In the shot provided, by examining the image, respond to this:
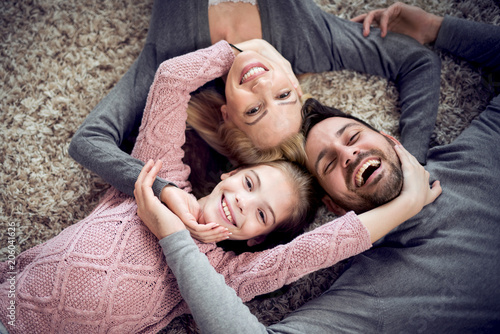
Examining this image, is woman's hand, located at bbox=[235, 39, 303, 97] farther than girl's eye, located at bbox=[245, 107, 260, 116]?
Yes

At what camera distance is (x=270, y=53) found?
1.49 meters

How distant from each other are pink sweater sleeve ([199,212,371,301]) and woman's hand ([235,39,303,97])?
24.8 inches

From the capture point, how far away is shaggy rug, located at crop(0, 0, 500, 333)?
4.86 feet

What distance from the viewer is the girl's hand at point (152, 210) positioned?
1.16m

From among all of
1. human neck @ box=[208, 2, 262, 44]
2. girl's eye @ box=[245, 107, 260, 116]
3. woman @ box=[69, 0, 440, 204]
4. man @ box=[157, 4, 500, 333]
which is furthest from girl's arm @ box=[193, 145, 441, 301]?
human neck @ box=[208, 2, 262, 44]

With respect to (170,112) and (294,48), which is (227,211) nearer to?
(170,112)

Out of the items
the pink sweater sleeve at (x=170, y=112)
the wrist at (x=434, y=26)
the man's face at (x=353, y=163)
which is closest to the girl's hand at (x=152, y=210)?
the pink sweater sleeve at (x=170, y=112)

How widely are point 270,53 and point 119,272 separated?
1.07 meters

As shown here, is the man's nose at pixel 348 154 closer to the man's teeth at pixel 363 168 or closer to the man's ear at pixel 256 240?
the man's teeth at pixel 363 168

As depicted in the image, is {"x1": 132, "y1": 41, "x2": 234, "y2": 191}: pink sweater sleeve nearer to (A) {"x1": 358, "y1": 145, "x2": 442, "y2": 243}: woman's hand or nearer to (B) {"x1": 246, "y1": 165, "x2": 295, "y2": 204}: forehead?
(B) {"x1": 246, "y1": 165, "x2": 295, "y2": 204}: forehead

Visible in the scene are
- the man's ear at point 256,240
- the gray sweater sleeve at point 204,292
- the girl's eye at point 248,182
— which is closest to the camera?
the gray sweater sleeve at point 204,292

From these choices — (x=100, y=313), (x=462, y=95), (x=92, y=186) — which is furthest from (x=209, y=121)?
(x=462, y=95)

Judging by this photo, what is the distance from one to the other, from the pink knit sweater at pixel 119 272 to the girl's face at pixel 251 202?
120mm

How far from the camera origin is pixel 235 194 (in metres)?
1.24
